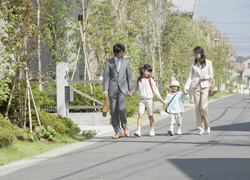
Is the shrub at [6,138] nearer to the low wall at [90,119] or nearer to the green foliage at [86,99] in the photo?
the low wall at [90,119]

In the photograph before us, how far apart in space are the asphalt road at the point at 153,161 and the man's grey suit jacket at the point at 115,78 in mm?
1127

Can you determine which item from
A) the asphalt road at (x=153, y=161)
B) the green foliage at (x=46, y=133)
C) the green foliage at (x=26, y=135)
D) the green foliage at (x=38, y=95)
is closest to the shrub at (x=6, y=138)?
the green foliage at (x=26, y=135)

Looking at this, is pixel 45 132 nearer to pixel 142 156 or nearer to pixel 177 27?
pixel 142 156

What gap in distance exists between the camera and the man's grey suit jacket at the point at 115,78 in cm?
945

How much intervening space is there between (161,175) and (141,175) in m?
0.26

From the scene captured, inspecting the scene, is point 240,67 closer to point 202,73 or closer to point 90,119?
point 90,119

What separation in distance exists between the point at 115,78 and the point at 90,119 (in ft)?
13.6

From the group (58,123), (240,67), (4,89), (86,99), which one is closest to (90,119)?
(86,99)

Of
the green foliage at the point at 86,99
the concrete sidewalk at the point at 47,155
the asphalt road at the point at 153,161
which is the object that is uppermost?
the green foliage at the point at 86,99

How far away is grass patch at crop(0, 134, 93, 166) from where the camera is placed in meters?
7.38

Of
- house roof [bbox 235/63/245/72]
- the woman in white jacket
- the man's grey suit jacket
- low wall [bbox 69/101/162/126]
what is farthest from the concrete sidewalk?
house roof [bbox 235/63/245/72]

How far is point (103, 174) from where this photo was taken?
569cm

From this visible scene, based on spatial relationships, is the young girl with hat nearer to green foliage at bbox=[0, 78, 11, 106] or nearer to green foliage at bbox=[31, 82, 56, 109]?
green foliage at bbox=[31, 82, 56, 109]

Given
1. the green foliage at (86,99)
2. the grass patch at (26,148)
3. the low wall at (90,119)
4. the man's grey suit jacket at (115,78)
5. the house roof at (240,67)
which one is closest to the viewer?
the grass patch at (26,148)
